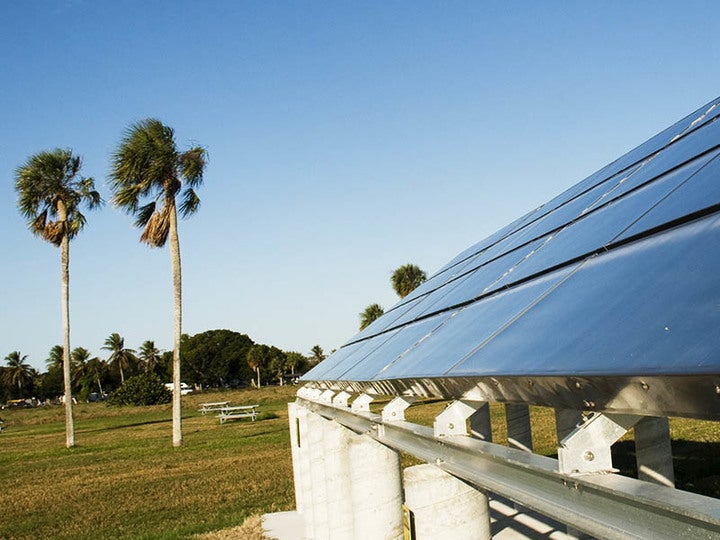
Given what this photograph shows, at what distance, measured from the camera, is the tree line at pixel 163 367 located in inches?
4589

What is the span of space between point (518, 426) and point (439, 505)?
19.1ft

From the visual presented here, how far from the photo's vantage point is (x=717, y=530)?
1.61m

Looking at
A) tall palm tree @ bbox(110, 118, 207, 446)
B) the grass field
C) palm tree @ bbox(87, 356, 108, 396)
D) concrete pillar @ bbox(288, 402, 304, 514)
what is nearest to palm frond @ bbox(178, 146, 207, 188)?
tall palm tree @ bbox(110, 118, 207, 446)

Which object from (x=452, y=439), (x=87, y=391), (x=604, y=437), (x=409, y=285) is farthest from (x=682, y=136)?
(x=87, y=391)

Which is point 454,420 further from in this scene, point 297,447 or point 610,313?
point 297,447

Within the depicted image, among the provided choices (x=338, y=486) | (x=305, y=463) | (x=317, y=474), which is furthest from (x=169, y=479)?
(x=338, y=486)

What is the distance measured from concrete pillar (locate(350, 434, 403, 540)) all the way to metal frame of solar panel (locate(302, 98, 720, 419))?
85 centimetres

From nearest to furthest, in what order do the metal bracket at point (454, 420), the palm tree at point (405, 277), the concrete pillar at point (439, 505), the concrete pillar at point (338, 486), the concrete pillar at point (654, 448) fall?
the metal bracket at point (454, 420)
the concrete pillar at point (439, 505)
the concrete pillar at point (654, 448)
the concrete pillar at point (338, 486)
the palm tree at point (405, 277)

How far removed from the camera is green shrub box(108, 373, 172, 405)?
65.9m

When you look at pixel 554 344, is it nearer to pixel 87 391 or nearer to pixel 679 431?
pixel 679 431

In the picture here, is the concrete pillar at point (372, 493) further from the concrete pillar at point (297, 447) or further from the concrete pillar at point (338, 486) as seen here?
the concrete pillar at point (297, 447)

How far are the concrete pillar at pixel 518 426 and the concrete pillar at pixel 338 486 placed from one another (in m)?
2.26

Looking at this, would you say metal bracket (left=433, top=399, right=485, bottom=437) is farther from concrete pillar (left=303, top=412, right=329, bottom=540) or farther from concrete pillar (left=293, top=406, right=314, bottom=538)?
concrete pillar (left=293, top=406, right=314, bottom=538)

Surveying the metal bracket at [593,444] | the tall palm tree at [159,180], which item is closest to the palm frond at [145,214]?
the tall palm tree at [159,180]
